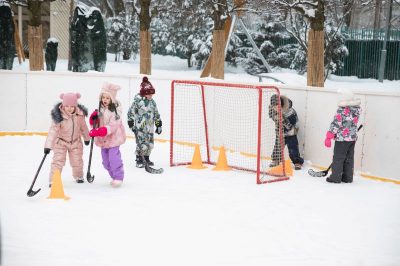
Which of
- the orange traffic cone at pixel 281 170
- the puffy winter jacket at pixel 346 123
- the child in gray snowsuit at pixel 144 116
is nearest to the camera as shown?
the puffy winter jacket at pixel 346 123

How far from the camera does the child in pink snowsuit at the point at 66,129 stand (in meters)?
8.41

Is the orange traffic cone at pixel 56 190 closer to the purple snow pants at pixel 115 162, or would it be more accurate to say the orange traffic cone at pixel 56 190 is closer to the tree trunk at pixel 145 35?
the purple snow pants at pixel 115 162

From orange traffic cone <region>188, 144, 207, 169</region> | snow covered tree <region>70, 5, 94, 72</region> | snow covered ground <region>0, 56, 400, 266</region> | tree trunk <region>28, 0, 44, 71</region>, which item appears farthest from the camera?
tree trunk <region>28, 0, 44, 71</region>

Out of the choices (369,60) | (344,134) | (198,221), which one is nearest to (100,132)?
(198,221)

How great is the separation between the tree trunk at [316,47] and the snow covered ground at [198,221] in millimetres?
5898

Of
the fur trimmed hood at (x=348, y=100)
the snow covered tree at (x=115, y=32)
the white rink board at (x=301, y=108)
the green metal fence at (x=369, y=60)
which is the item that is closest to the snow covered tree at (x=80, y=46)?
the white rink board at (x=301, y=108)

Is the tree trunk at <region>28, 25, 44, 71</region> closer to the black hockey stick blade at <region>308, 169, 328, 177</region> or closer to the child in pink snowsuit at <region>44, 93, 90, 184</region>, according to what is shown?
the child in pink snowsuit at <region>44, 93, 90, 184</region>

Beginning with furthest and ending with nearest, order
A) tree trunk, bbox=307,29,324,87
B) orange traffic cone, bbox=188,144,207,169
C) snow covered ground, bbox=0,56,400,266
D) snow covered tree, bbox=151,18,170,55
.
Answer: snow covered tree, bbox=151,18,170,55
tree trunk, bbox=307,29,324,87
orange traffic cone, bbox=188,144,207,169
snow covered ground, bbox=0,56,400,266

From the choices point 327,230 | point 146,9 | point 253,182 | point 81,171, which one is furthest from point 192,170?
point 146,9

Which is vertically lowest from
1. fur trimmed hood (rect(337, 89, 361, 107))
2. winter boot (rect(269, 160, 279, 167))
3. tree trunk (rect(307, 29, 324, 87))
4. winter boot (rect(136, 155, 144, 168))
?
winter boot (rect(136, 155, 144, 168))

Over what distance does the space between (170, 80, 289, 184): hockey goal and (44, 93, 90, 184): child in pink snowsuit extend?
213cm

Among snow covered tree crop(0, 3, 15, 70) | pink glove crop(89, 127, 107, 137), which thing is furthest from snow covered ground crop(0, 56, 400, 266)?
snow covered tree crop(0, 3, 15, 70)

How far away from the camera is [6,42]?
680 inches

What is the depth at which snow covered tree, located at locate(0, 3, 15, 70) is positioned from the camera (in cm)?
1711
